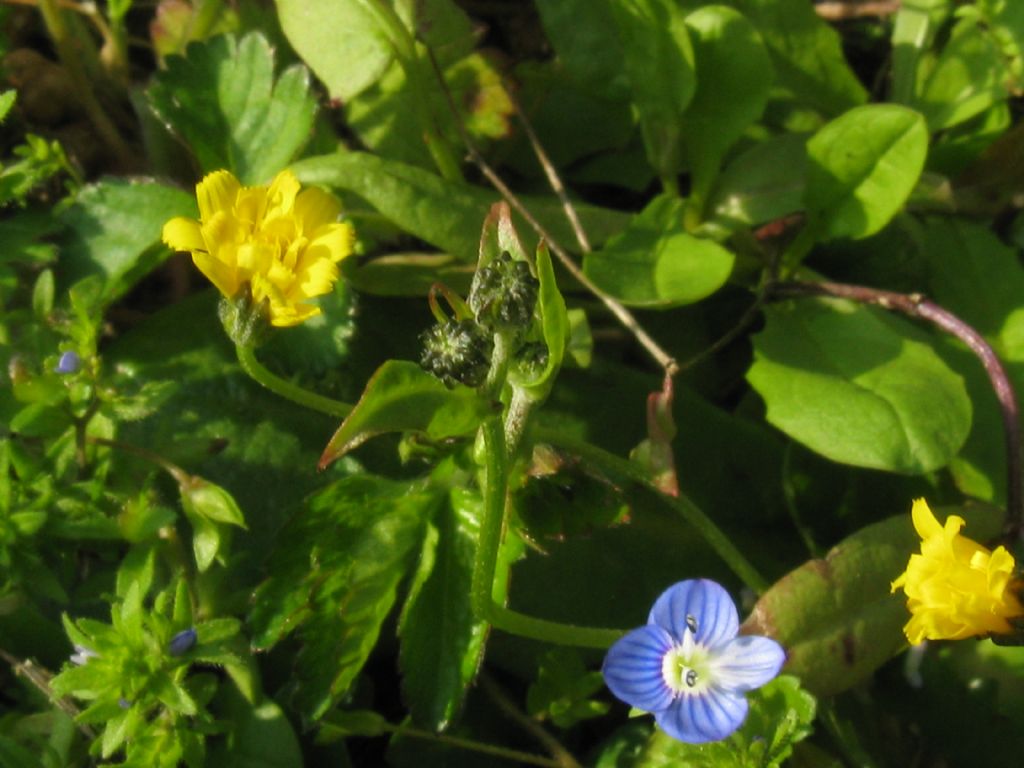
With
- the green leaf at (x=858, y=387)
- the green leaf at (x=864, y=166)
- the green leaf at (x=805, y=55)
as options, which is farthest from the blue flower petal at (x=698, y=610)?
the green leaf at (x=805, y=55)

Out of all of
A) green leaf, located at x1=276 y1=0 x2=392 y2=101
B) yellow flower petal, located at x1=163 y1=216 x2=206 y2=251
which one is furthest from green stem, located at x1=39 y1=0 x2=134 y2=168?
yellow flower petal, located at x1=163 y1=216 x2=206 y2=251

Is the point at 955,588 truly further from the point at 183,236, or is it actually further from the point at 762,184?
the point at 183,236

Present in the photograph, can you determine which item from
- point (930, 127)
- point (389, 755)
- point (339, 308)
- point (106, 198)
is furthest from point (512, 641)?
point (930, 127)

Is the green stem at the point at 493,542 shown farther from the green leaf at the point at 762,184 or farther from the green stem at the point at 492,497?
the green leaf at the point at 762,184

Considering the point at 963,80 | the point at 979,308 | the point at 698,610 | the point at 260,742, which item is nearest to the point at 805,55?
the point at 963,80

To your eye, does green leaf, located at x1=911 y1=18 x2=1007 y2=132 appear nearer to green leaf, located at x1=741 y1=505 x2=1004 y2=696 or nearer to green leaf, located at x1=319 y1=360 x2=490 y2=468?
green leaf, located at x1=741 y1=505 x2=1004 y2=696
